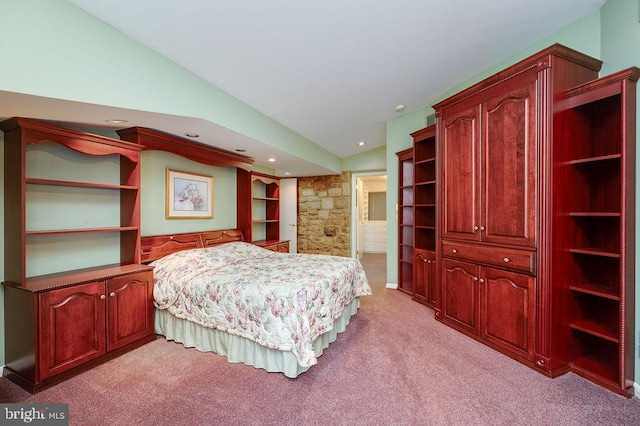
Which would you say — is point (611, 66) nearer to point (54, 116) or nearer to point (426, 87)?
point (426, 87)

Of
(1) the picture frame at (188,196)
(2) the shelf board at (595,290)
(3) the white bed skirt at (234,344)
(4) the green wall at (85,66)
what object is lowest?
(3) the white bed skirt at (234,344)

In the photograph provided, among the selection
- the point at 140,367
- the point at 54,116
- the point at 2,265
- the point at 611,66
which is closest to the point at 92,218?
the point at 2,265

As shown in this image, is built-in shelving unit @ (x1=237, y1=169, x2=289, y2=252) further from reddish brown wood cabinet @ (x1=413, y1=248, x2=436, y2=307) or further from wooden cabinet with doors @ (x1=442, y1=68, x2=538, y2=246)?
wooden cabinet with doors @ (x1=442, y1=68, x2=538, y2=246)

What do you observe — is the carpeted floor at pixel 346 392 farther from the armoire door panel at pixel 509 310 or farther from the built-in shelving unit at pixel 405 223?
the built-in shelving unit at pixel 405 223

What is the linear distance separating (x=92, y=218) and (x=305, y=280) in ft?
7.08

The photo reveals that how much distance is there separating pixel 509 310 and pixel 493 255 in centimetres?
46

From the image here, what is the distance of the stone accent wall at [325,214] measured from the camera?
6449mm

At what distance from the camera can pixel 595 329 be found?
6.68 ft

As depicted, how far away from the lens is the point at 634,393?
185 cm

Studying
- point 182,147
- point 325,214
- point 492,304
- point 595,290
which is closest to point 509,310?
point 492,304

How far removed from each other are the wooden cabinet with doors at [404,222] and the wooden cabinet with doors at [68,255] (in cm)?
349

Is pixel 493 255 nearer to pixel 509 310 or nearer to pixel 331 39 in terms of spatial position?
pixel 509 310

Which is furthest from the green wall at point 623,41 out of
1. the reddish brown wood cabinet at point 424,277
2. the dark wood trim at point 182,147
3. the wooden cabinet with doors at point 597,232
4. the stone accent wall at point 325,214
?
the stone accent wall at point 325,214

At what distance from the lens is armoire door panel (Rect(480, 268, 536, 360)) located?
2.20 metres
